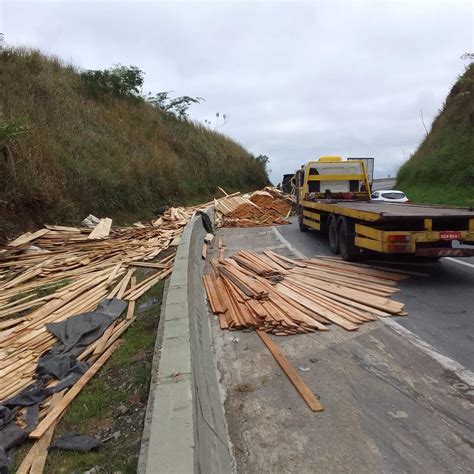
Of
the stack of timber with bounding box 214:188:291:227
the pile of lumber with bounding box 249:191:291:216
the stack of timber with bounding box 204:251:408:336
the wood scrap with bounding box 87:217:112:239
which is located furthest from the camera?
the pile of lumber with bounding box 249:191:291:216

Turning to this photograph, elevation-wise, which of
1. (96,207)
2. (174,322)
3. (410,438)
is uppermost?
(96,207)

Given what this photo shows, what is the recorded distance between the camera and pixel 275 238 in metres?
14.5

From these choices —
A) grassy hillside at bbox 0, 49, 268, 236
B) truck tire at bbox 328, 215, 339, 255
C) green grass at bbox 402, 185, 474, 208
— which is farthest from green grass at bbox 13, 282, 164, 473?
green grass at bbox 402, 185, 474, 208

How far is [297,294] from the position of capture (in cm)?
723

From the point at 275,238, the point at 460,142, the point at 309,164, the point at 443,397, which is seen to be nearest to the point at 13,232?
the point at 275,238

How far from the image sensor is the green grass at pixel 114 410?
3277mm

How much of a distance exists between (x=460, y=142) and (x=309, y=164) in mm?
14308

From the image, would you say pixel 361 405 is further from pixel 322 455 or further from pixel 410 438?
pixel 322 455

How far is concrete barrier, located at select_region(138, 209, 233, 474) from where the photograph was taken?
248cm

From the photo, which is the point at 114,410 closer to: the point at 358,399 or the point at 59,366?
the point at 59,366

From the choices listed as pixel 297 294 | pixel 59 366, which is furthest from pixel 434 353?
pixel 59 366

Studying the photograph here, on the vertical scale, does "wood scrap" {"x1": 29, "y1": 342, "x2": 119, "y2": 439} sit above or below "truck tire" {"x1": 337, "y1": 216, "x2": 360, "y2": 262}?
below

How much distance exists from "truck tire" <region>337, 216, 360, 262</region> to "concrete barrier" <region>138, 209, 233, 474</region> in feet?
18.4

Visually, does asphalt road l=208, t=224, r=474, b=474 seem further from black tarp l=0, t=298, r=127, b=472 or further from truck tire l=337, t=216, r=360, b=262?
truck tire l=337, t=216, r=360, b=262
